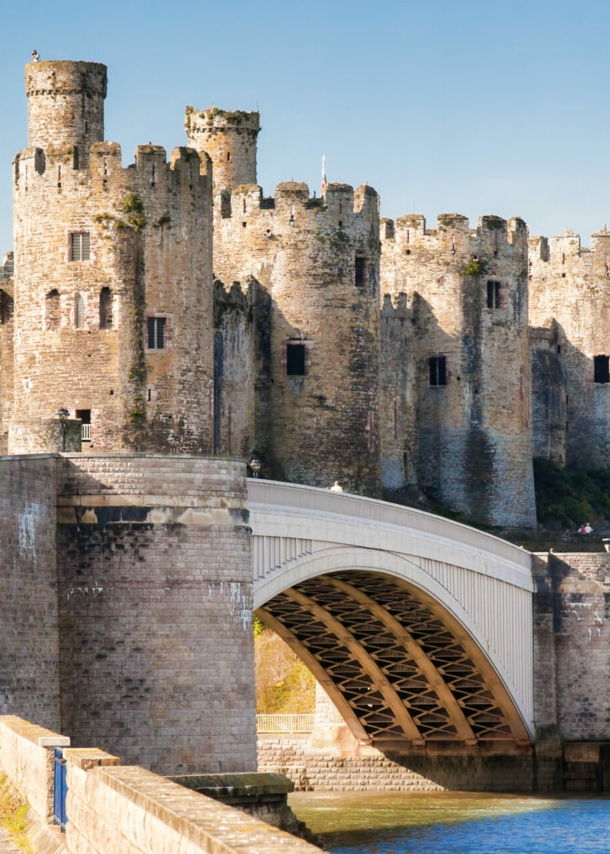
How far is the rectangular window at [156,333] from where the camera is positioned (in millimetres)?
44219

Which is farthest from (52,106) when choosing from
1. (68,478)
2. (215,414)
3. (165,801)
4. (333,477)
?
(165,801)

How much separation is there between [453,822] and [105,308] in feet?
44.3

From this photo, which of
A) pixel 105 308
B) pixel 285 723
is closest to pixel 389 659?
pixel 285 723

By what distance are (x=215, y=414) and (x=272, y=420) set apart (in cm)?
357

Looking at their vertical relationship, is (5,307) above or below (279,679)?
above

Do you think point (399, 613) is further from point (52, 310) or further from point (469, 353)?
point (469, 353)

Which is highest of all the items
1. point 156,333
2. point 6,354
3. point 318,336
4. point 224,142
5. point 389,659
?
point 224,142

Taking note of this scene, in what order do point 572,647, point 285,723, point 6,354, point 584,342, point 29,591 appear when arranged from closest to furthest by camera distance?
point 29,591 → point 572,647 → point 6,354 → point 285,723 → point 584,342

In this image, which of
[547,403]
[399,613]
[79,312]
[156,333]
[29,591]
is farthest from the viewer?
[547,403]

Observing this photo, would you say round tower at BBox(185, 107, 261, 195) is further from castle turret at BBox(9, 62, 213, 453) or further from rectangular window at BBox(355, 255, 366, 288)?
castle turret at BBox(9, 62, 213, 453)

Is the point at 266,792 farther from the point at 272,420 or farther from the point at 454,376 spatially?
the point at 454,376

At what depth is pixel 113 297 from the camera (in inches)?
1741

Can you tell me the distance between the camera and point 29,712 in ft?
85.4

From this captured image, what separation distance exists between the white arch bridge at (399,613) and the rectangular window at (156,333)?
6.70 metres
